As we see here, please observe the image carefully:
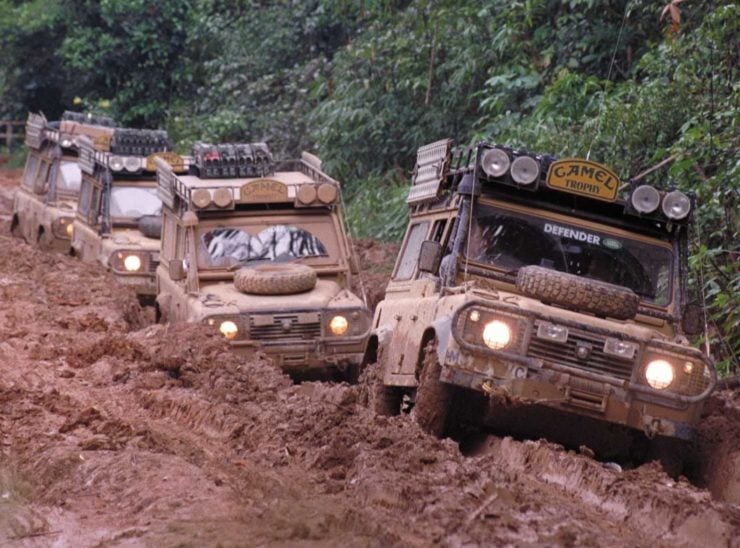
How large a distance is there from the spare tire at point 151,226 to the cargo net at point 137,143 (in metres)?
1.91

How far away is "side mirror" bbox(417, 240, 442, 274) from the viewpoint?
941 centimetres

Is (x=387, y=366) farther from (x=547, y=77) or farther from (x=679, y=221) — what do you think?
(x=547, y=77)

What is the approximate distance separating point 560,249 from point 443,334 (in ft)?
4.48

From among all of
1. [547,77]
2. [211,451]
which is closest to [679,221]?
[211,451]

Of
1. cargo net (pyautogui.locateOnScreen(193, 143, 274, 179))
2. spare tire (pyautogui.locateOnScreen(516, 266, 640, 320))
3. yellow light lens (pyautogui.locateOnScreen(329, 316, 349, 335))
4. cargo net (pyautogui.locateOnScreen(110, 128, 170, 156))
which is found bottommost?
yellow light lens (pyautogui.locateOnScreen(329, 316, 349, 335))

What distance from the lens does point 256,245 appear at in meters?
12.9

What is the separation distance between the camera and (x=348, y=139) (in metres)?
24.2

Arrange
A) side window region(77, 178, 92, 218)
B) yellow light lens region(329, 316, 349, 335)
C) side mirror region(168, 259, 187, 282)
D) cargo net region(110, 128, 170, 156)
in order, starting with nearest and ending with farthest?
yellow light lens region(329, 316, 349, 335) → side mirror region(168, 259, 187, 282) → side window region(77, 178, 92, 218) → cargo net region(110, 128, 170, 156)

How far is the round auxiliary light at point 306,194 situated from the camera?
514 inches

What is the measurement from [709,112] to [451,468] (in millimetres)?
7548

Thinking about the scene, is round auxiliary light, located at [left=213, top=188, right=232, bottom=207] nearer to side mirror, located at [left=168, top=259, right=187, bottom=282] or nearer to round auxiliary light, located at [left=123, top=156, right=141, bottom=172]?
side mirror, located at [left=168, top=259, right=187, bottom=282]

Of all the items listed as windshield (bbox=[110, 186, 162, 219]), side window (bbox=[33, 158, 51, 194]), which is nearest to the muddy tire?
windshield (bbox=[110, 186, 162, 219])

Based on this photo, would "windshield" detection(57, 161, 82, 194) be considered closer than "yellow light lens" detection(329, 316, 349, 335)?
No

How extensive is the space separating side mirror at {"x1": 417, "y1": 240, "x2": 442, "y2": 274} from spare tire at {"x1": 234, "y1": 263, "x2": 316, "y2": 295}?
9.50 feet
